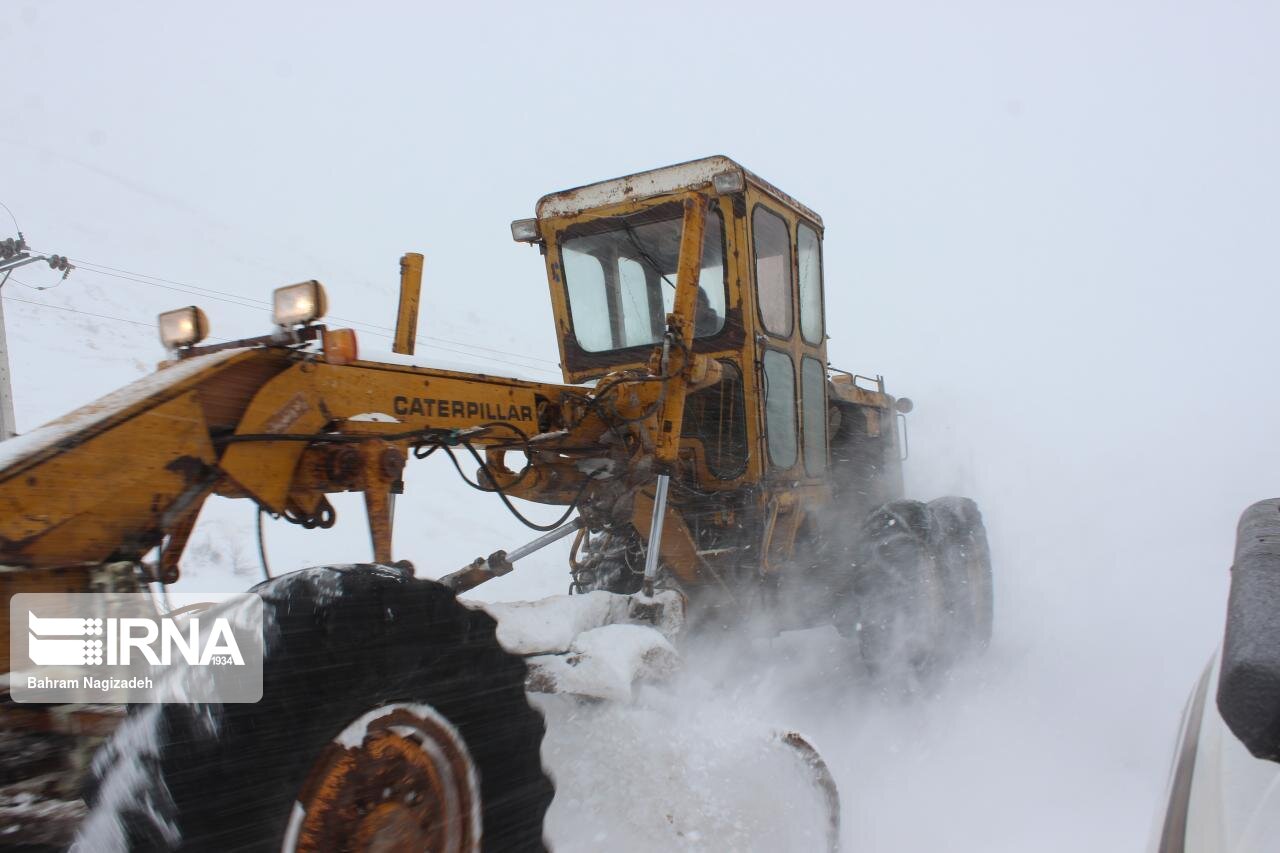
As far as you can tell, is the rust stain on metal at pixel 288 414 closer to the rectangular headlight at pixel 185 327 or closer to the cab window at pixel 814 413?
the rectangular headlight at pixel 185 327

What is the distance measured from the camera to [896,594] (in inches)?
185

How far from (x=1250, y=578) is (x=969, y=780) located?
3.39 m

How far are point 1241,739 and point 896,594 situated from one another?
3.91m

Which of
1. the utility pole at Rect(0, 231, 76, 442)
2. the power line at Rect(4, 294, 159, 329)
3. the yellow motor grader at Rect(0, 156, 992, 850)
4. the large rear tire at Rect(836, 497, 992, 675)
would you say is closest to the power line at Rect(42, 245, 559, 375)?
the power line at Rect(4, 294, 159, 329)

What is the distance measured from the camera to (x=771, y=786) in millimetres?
2990

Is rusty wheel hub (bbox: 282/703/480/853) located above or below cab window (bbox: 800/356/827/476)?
below

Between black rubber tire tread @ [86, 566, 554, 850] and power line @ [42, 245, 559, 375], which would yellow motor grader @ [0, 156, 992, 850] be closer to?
black rubber tire tread @ [86, 566, 554, 850]

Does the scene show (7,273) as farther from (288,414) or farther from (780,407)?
(288,414)

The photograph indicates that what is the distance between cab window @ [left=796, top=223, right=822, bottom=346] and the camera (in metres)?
5.36

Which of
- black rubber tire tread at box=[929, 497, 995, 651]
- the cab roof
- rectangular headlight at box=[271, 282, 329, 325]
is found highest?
the cab roof

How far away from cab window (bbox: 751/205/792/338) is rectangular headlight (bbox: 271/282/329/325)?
2.90m

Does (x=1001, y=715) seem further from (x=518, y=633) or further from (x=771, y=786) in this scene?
(x=518, y=633)

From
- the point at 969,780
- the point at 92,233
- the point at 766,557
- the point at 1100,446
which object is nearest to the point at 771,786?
the point at 969,780

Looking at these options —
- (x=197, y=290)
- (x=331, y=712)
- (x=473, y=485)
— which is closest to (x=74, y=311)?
(x=197, y=290)
